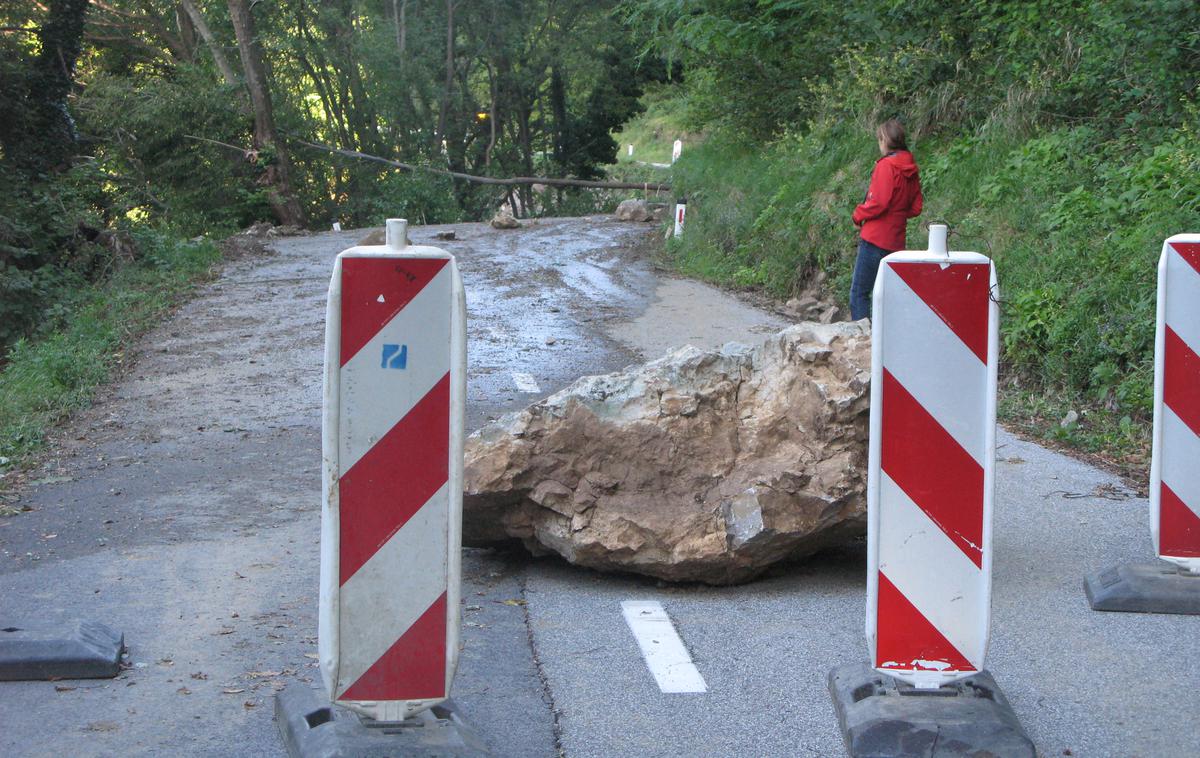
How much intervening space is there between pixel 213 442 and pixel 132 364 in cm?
357

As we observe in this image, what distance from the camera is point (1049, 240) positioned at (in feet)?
35.7

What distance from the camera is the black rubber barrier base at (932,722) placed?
3502 millimetres

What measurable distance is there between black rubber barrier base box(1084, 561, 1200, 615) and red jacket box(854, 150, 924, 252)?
17.3ft

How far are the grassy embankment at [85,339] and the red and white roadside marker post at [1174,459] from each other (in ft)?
19.1

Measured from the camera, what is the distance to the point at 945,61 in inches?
616

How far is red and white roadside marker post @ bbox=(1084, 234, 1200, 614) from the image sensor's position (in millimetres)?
4961

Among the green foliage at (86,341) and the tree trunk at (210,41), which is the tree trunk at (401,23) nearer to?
the tree trunk at (210,41)

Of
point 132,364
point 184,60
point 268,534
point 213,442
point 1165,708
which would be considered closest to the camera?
point 1165,708

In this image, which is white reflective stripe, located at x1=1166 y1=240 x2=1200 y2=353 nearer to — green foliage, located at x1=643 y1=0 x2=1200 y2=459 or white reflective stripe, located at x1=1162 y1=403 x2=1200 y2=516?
white reflective stripe, located at x1=1162 y1=403 x2=1200 y2=516

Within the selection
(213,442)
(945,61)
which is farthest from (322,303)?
(945,61)

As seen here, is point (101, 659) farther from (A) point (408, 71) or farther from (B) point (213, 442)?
(A) point (408, 71)

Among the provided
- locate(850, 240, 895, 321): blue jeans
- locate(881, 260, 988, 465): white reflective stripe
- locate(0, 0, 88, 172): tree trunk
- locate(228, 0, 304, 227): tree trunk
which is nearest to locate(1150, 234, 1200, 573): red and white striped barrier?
locate(881, 260, 988, 465): white reflective stripe

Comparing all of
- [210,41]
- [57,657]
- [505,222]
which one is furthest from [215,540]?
[210,41]

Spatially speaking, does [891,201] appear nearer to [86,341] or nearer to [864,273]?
[864,273]
